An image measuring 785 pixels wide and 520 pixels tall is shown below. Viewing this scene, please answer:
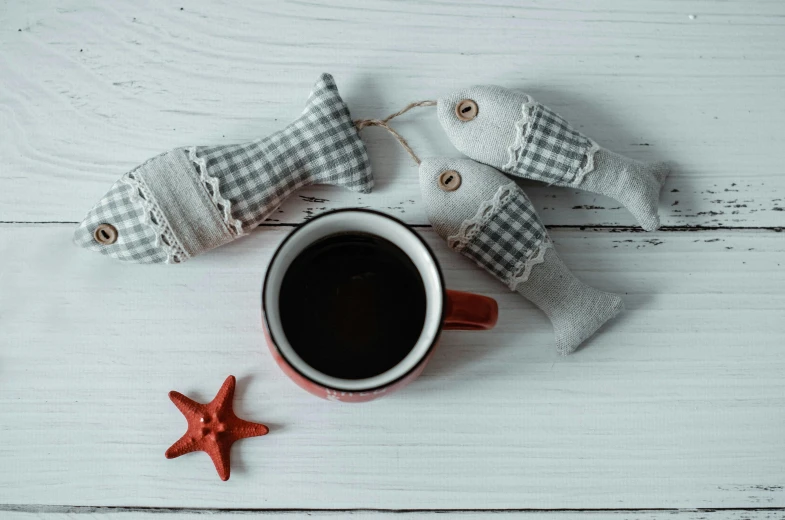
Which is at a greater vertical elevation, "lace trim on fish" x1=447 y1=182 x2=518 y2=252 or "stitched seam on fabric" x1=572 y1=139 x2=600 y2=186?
"stitched seam on fabric" x1=572 y1=139 x2=600 y2=186

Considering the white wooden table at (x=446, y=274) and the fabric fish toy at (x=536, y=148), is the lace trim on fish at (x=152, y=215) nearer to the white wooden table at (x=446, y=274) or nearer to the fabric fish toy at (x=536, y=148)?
the white wooden table at (x=446, y=274)

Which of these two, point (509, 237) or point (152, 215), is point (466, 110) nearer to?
point (509, 237)

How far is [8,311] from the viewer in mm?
641

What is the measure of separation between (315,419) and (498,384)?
17 cm

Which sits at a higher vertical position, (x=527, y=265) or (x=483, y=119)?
(x=483, y=119)

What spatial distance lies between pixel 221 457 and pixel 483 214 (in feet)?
1.04

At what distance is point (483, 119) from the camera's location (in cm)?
63

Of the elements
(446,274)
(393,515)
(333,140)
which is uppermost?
(333,140)

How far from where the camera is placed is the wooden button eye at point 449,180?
2.05 feet

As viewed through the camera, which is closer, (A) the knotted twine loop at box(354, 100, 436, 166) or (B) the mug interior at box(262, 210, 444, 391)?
(B) the mug interior at box(262, 210, 444, 391)

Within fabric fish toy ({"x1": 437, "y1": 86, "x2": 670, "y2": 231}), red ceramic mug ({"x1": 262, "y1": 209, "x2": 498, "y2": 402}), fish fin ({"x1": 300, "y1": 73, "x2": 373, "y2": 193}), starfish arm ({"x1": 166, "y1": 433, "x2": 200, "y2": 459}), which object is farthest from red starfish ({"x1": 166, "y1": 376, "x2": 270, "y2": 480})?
fabric fish toy ({"x1": 437, "y1": 86, "x2": 670, "y2": 231})

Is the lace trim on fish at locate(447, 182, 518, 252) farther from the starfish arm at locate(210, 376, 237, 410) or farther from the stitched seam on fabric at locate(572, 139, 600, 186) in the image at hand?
the starfish arm at locate(210, 376, 237, 410)

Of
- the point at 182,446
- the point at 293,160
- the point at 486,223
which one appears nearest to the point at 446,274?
the point at 486,223

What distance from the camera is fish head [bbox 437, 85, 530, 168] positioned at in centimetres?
62
